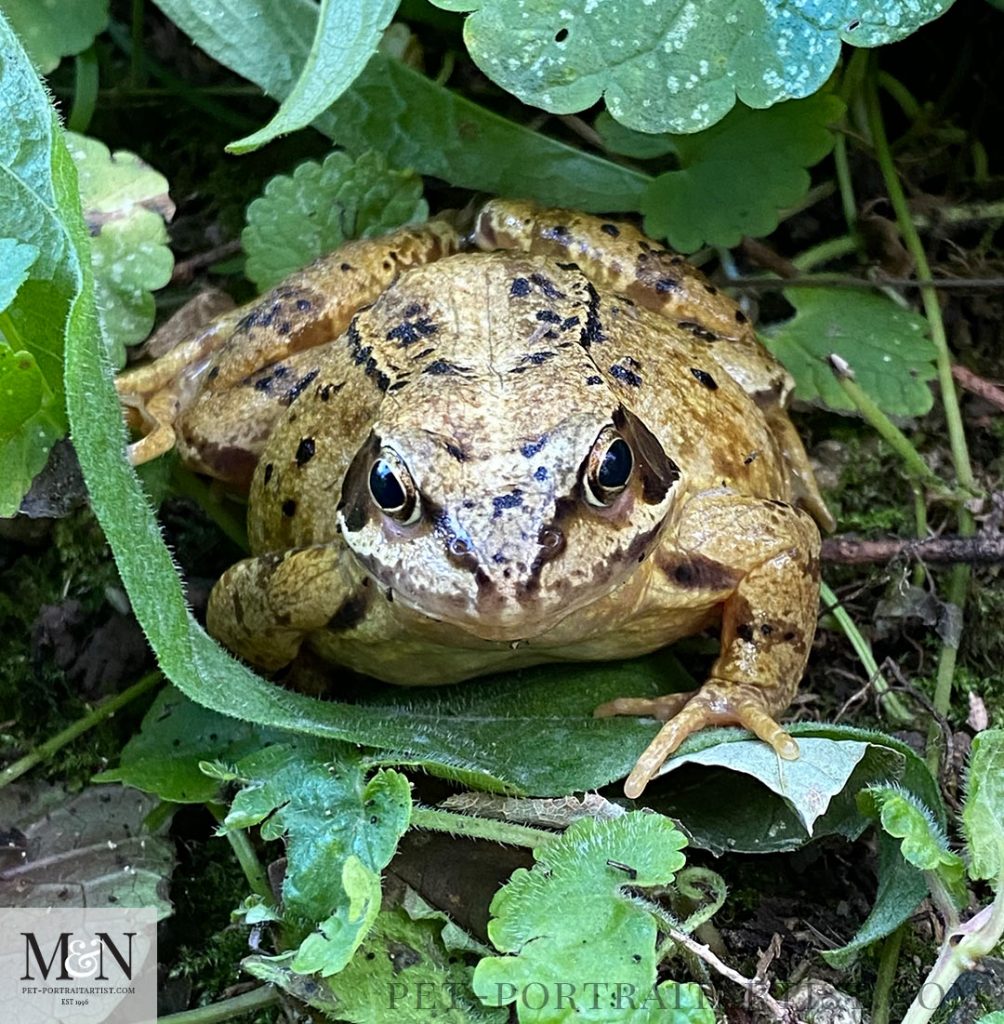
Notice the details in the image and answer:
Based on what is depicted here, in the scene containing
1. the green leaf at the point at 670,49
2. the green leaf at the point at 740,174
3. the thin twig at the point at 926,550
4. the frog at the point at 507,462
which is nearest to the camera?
the frog at the point at 507,462

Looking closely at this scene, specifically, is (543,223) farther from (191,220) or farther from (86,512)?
(86,512)

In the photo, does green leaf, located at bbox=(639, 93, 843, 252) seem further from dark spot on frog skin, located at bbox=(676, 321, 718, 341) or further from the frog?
dark spot on frog skin, located at bbox=(676, 321, 718, 341)

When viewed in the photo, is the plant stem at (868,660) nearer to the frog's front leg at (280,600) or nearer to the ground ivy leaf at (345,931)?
the frog's front leg at (280,600)

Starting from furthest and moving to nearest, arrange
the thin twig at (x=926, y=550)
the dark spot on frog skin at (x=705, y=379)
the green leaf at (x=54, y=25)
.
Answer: the green leaf at (x=54, y=25) < the thin twig at (x=926, y=550) < the dark spot on frog skin at (x=705, y=379)

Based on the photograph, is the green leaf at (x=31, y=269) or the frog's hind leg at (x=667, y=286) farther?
the frog's hind leg at (x=667, y=286)

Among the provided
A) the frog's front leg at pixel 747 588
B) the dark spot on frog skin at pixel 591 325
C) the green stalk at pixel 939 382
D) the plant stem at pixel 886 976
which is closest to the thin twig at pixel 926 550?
the green stalk at pixel 939 382
